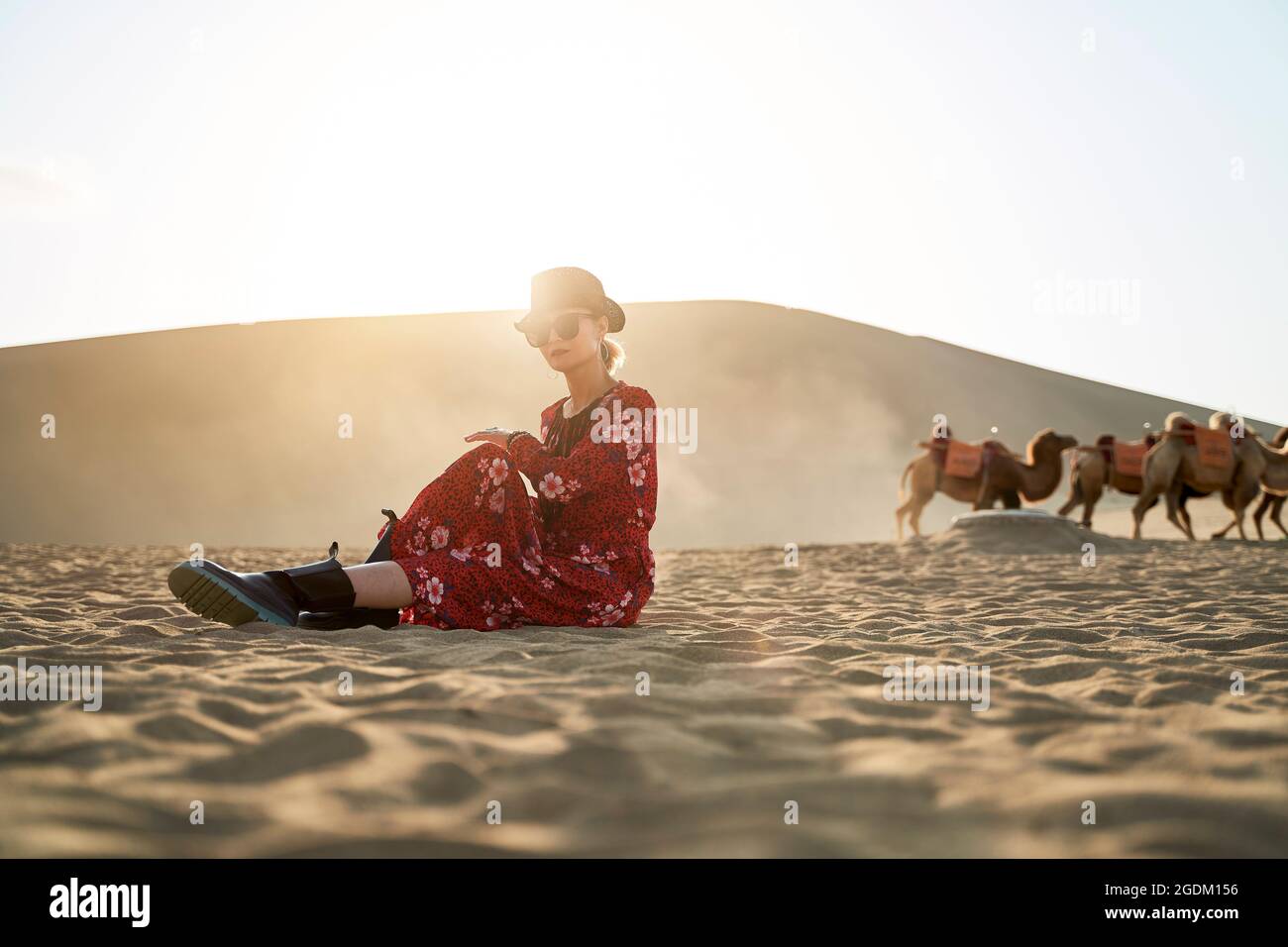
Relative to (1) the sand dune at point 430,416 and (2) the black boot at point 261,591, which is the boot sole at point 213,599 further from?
(1) the sand dune at point 430,416

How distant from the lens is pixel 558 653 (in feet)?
10.4

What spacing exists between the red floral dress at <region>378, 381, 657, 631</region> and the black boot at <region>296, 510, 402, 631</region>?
2.1 inches

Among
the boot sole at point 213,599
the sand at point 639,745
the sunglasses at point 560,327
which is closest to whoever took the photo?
the sand at point 639,745

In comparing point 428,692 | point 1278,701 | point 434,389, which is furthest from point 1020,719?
point 434,389

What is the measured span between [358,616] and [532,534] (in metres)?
0.77

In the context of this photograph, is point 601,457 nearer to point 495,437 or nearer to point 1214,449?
point 495,437

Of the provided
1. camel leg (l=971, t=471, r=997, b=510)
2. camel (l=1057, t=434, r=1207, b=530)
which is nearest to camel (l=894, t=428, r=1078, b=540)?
camel leg (l=971, t=471, r=997, b=510)

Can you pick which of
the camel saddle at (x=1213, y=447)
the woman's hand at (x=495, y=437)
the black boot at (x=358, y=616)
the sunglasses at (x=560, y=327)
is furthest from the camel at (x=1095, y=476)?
the black boot at (x=358, y=616)

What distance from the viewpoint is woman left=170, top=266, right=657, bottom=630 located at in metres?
3.60

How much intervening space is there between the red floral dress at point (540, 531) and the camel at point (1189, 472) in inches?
497

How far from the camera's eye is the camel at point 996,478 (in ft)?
48.4
